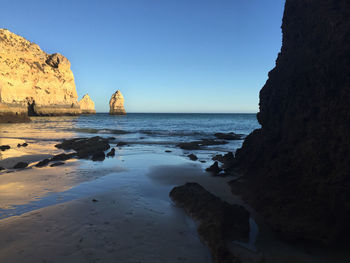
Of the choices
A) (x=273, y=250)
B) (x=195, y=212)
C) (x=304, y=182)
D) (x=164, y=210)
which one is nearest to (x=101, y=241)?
(x=164, y=210)

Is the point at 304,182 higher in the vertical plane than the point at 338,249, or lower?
higher

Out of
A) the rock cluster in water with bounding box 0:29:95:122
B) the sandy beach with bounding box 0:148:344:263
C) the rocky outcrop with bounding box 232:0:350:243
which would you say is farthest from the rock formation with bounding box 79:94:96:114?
the rocky outcrop with bounding box 232:0:350:243

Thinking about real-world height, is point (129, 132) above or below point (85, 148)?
below

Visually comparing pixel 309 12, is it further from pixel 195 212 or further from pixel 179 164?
pixel 179 164

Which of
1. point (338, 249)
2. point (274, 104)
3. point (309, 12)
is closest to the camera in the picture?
point (338, 249)

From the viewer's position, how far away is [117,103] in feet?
333

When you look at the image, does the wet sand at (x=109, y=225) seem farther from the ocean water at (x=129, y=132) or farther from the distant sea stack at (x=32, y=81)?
the distant sea stack at (x=32, y=81)

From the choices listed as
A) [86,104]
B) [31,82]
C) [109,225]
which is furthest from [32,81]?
[109,225]

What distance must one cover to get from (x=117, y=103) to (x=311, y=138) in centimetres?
10348

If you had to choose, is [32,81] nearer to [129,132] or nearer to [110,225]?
[129,132]

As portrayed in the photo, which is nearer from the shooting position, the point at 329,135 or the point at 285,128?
the point at 329,135

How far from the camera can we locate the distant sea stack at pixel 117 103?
100 meters

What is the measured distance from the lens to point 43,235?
3.31 meters

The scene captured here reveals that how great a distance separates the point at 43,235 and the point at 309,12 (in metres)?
6.95
